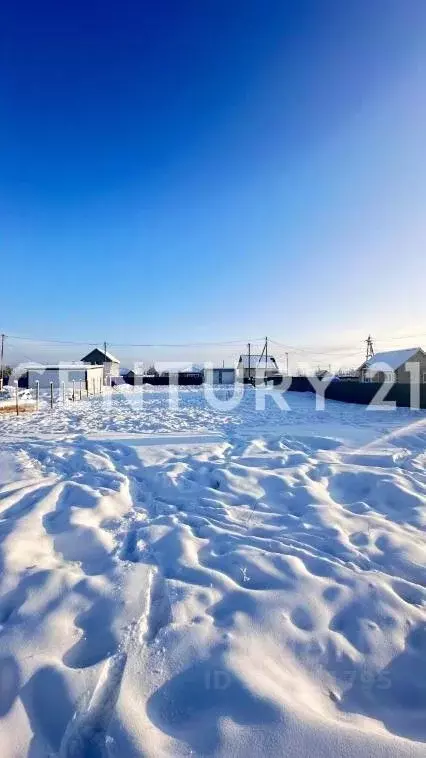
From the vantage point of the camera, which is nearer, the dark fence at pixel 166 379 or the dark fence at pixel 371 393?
the dark fence at pixel 371 393

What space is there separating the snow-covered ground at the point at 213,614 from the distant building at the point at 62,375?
25.3 meters

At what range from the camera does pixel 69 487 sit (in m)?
4.47

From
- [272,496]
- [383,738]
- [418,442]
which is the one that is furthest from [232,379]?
[383,738]

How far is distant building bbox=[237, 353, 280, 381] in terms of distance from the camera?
43956 mm

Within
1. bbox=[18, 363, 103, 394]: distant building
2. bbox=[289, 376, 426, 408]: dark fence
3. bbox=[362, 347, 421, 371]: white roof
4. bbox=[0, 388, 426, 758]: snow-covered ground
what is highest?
bbox=[362, 347, 421, 371]: white roof

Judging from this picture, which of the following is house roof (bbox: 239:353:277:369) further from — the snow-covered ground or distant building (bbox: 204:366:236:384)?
the snow-covered ground

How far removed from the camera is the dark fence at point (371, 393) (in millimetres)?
13977

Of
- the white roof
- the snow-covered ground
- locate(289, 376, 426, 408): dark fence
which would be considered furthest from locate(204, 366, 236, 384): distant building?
the snow-covered ground

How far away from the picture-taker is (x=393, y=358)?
80.5ft

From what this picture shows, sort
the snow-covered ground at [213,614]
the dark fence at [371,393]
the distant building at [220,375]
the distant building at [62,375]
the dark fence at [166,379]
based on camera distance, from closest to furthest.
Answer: the snow-covered ground at [213,614] < the dark fence at [371,393] < the distant building at [62,375] < the dark fence at [166,379] < the distant building at [220,375]
